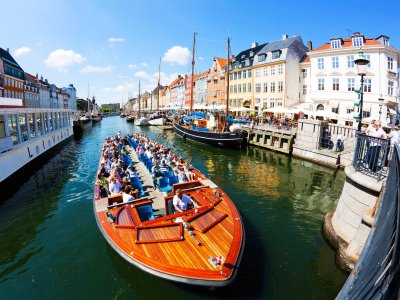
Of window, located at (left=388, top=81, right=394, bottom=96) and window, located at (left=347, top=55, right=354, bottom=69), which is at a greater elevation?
window, located at (left=347, top=55, right=354, bottom=69)

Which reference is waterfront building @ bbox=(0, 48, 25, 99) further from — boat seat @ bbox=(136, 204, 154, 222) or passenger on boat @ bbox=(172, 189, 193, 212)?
passenger on boat @ bbox=(172, 189, 193, 212)

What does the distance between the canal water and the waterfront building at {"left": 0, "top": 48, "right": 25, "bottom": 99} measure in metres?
43.5

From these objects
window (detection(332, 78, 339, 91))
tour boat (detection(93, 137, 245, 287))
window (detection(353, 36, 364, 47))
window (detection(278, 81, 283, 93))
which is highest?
window (detection(353, 36, 364, 47))

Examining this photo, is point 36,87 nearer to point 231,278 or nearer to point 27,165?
point 27,165

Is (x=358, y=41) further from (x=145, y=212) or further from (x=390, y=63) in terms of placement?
(x=145, y=212)

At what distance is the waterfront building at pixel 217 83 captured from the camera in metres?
61.4

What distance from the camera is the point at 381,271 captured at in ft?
11.6

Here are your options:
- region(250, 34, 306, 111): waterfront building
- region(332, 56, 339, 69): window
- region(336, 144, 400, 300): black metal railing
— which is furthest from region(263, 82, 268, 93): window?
region(336, 144, 400, 300): black metal railing

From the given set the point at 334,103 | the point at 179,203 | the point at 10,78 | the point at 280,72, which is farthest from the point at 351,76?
the point at 10,78

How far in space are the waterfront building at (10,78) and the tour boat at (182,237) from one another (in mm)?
52769

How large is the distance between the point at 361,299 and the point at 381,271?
48 centimetres

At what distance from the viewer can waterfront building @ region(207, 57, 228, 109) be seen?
6141cm

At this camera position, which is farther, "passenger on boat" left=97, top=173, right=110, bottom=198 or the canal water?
"passenger on boat" left=97, top=173, right=110, bottom=198

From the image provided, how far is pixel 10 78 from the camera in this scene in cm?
5331
